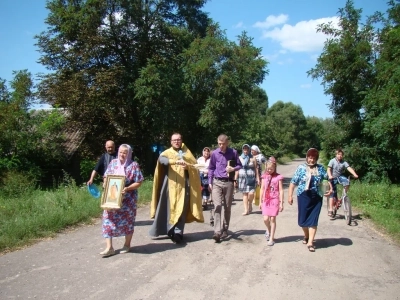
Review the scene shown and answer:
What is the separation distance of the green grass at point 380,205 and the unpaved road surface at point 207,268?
1079 mm

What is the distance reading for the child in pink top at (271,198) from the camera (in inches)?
267

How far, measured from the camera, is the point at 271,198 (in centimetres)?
688

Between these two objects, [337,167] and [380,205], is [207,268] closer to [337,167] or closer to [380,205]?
[337,167]

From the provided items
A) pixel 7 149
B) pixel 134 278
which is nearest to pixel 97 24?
pixel 7 149

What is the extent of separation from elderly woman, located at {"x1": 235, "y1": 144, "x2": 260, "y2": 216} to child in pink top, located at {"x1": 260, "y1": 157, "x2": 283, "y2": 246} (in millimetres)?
2825

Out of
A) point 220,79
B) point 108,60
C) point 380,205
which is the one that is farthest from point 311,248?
point 108,60

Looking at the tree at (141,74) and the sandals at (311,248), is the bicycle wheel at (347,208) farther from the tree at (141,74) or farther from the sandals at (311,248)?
the tree at (141,74)

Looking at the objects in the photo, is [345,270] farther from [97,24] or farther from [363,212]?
[97,24]

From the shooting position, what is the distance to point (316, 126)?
79438 mm

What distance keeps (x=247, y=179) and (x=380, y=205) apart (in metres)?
4.80

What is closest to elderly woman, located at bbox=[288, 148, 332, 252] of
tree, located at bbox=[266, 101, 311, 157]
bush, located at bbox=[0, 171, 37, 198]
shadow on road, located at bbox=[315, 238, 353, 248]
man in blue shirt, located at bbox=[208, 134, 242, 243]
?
shadow on road, located at bbox=[315, 238, 353, 248]

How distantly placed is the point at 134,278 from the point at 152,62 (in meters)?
18.5

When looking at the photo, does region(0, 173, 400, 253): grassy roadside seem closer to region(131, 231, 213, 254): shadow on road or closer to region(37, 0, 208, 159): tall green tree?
region(131, 231, 213, 254): shadow on road

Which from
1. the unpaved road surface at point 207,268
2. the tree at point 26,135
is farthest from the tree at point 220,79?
the unpaved road surface at point 207,268
